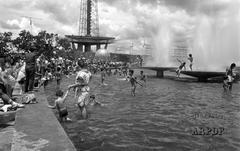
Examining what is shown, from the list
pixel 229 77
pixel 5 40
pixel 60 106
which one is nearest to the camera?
pixel 60 106

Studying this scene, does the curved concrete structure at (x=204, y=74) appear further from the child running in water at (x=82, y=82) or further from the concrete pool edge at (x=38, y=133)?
the concrete pool edge at (x=38, y=133)

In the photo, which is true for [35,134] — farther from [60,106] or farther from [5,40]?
[5,40]

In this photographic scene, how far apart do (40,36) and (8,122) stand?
46.0 m

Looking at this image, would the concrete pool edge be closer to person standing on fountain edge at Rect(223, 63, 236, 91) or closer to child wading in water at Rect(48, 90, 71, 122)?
child wading in water at Rect(48, 90, 71, 122)

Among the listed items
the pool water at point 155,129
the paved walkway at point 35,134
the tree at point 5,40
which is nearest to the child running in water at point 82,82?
the pool water at point 155,129

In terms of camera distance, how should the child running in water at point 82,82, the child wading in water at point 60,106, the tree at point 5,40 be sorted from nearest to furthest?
the child wading in water at point 60,106 < the child running in water at point 82,82 < the tree at point 5,40

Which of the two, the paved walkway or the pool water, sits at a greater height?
the paved walkway

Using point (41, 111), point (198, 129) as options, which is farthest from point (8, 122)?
point (198, 129)

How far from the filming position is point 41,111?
6449 millimetres

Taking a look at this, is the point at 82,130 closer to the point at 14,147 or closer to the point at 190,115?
the point at 14,147

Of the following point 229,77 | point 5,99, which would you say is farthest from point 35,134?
point 229,77

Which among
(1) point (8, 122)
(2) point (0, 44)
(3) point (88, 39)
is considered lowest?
(1) point (8, 122)

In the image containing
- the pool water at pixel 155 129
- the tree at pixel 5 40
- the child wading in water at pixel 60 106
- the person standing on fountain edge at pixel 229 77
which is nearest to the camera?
the pool water at pixel 155 129

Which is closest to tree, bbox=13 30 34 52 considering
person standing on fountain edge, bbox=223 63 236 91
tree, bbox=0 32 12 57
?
tree, bbox=0 32 12 57
